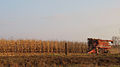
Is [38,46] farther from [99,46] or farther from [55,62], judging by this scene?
[55,62]

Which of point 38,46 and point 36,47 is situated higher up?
point 38,46

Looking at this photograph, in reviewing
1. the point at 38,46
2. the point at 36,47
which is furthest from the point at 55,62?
the point at 36,47

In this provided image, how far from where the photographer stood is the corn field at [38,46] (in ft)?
95.0

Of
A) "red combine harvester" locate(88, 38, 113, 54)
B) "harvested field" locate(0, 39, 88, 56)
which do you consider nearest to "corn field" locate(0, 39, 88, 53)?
"harvested field" locate(0, 39, 88, 56)

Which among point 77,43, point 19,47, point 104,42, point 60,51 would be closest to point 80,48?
point 77,43

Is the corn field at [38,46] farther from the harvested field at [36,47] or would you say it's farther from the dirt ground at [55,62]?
the dirt ground at [55,62]

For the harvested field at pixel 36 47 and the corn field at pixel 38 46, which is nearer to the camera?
the harvested field at pixel 36 47

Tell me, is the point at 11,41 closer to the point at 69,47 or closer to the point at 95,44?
the point at 69,47

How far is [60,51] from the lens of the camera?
30359 mm

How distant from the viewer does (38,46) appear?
1169 inches

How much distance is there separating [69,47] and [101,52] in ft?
20.8

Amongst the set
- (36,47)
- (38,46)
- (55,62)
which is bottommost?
(55,62)

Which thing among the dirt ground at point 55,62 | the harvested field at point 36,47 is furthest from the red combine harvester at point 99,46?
the dirt ground at point 55,62

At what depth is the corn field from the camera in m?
28.9
